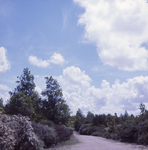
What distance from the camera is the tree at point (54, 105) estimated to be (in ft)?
74.7

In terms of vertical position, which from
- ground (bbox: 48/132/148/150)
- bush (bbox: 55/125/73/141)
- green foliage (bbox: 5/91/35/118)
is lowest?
ground (bbox: 48/132/148/150)

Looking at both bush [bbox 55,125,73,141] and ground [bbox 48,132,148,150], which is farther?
bush [bbox 55,125,73,141]

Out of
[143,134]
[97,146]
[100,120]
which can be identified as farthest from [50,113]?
[100,120]

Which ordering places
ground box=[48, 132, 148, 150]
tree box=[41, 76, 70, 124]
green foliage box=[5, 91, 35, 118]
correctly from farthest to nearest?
tree box=[41, 76, 70, 124] < green foliage box=[5, 91, 35, 118] < ground box=[48, 132, 148, 150]

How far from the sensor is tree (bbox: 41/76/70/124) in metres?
22.8

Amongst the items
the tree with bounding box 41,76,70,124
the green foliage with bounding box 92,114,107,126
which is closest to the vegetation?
the tree with bounding box 41,76,70,124

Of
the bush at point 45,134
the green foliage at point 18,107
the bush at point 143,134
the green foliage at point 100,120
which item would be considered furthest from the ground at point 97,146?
the green foliage at point 100,120

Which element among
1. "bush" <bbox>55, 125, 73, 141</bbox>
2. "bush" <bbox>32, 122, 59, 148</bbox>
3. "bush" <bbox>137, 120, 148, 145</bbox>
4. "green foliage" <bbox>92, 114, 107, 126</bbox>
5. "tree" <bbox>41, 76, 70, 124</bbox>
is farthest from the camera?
"green foliage" <bbox>92, 114, 107, 126</bbox>

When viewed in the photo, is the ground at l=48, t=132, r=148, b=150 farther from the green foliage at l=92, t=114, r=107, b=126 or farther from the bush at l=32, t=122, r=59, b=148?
the green foliage at l=92, t=114, r=107, b=126

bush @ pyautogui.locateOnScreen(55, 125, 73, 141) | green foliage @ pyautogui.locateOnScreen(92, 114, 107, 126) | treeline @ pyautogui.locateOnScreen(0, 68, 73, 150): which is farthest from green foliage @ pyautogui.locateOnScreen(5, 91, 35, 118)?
green foliage @ pyautogui.locateOnScreen(92, 114, 107, 126)

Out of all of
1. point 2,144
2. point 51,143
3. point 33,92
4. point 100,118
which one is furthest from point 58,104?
point 100,118

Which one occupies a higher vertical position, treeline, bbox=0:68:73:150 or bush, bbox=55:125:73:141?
treeline, bbox=0:68:73:150

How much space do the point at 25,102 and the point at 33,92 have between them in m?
4.50

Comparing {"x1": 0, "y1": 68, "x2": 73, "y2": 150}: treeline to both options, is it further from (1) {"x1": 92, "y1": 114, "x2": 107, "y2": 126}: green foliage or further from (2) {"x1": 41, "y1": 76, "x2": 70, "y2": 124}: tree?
(1) {"x1": 92, "y1": 114, "x2": 107, "y2": 126}: green foliage
